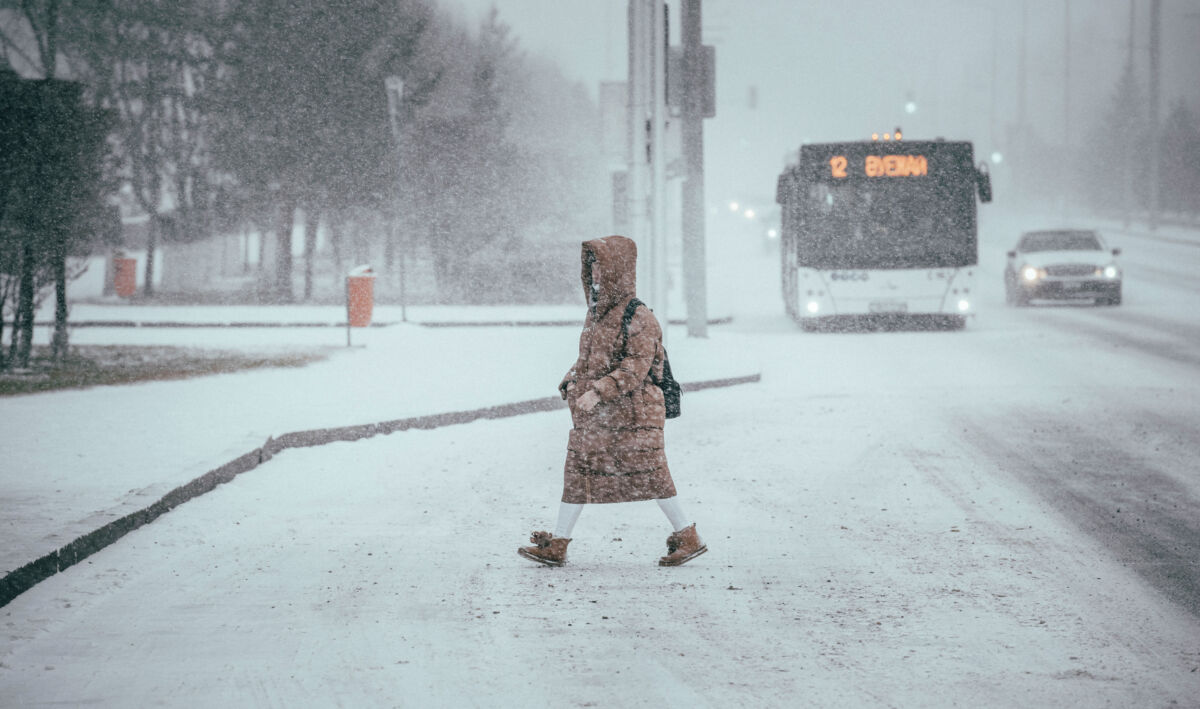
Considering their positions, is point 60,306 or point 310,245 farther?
point 310,245

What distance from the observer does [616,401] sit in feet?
19.8

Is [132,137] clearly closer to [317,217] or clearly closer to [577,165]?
[317,217]

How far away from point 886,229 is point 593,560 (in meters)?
15.3

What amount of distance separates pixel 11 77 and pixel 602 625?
11.9 m

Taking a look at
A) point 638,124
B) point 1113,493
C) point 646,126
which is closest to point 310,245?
point 646,126

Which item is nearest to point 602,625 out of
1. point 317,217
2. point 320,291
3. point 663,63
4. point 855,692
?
point 855,692

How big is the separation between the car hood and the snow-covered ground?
12.6 meters

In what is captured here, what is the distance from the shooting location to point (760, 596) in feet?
18.2

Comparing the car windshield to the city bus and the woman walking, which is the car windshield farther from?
the woman walking

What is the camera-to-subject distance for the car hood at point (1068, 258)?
82.3ft

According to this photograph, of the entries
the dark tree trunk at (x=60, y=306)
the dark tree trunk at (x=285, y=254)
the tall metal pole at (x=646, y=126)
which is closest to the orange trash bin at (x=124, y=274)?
the dark tree trunk at (x=285, y=254)

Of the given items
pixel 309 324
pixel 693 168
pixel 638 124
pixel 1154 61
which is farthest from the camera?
pixel 1154 61

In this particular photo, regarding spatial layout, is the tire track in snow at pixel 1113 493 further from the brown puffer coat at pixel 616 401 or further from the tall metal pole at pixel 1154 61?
the tall metal pole at pixel 1154 61

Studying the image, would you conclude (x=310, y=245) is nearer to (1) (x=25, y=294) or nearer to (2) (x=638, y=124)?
(1) (x=25, y=294)
